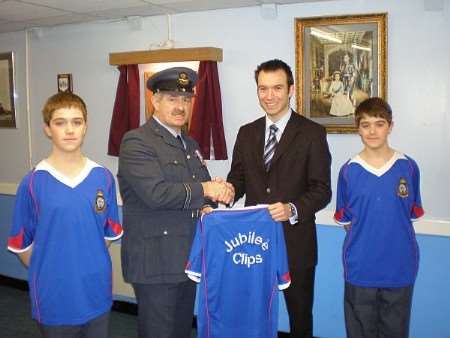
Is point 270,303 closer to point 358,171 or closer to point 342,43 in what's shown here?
point 358,171

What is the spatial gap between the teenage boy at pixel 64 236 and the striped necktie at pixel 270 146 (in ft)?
2.72

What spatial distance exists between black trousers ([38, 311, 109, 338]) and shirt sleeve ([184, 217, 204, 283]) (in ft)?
1.29

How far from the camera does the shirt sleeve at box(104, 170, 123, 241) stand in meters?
2.07

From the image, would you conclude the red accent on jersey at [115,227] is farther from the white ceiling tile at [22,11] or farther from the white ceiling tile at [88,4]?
the white ceiling tile at [22,11]

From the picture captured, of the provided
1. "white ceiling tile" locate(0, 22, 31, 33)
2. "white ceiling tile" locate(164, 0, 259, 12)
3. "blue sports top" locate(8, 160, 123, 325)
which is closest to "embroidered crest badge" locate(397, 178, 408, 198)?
"blue sports top" locate(8, 160, 123, 325)

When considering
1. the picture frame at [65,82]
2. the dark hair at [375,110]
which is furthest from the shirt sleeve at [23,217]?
the picture frame at [65,82]

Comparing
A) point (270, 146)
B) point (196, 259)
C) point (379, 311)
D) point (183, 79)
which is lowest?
point (379, 311)

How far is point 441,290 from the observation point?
3072mm

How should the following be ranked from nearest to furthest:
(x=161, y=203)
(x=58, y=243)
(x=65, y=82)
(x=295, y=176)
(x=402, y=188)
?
(x=58, y=243) < (x=161, y=203) < (x=295, y=176) < (x=402, y=188) < (x=65, y=82)

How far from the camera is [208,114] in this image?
3.55m

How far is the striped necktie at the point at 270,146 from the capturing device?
2.35m

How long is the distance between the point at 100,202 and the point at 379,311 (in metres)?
1.54

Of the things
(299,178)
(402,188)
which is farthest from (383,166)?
(299,178)

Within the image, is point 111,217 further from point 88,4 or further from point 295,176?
point 88,4
